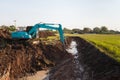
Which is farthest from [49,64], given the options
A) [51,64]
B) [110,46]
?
[110,46]

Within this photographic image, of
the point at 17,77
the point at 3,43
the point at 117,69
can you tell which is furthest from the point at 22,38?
the point at 117,69

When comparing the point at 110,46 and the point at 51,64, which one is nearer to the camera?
the point at 51,64

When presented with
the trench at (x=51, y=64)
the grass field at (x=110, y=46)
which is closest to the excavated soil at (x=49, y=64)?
the trench at (x=51, y=64)

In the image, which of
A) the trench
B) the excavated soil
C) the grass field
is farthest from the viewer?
the grass field

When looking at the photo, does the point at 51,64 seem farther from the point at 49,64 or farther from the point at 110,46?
the point at 110,46

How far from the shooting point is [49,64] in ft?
70.1

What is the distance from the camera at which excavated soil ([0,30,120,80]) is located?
1497cm

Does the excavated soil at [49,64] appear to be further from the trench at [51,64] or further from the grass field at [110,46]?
the grass field at [110,46]

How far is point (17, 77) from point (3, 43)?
8517 mm

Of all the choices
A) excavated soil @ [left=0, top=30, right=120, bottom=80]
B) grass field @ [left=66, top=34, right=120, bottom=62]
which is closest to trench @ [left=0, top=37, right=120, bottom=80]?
excavated soil @ [left=0, top=30, right=120, bottom=80]

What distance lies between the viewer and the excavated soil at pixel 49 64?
1497 centimetres

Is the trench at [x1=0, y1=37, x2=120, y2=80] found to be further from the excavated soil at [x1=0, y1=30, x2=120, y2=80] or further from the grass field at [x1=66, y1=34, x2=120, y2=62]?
the grass field at [x1=66, y1=34, x2=120, y2=62]

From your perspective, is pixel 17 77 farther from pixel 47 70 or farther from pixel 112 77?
pixel 112 77

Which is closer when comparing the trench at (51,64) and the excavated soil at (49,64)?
the excavated soil at (49,64)
